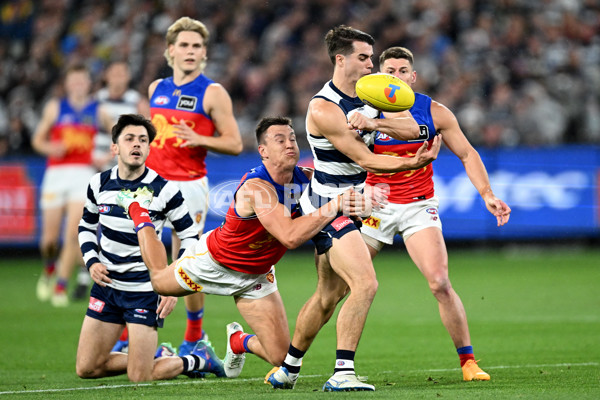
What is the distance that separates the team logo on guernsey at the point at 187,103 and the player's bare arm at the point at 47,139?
4162 millimetres

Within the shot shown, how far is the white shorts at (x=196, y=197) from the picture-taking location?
863cm

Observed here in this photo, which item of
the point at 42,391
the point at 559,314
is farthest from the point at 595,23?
the point at 42,391

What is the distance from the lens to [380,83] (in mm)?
6535

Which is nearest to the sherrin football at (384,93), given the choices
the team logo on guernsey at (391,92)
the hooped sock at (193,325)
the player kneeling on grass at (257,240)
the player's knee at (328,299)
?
the team logo on guernsey at (391,92)

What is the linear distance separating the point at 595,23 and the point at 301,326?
14532mm

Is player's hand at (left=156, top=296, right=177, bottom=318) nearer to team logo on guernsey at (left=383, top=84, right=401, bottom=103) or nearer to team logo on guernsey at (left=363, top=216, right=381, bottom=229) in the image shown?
team logo on guernsey at (left=363, top=216, right=381, bottom=229)

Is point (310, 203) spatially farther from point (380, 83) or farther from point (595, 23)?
point (595, 23)

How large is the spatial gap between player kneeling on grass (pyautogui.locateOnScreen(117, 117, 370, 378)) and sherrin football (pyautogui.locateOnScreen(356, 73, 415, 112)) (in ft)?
1.98

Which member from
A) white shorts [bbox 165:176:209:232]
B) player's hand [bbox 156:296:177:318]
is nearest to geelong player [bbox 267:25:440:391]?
player's hand [bbox 156:296:177:318]

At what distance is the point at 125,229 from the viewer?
24.3 feet

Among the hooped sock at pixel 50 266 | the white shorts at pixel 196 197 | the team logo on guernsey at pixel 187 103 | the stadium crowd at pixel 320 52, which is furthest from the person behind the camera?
the stadium crowd at pixel 320 52

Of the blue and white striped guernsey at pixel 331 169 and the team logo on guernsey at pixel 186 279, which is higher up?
the blue and white striped guernsey at pixel 331 169

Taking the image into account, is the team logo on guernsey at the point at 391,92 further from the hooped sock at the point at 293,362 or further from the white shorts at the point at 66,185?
the white shorts at the point at 66,185

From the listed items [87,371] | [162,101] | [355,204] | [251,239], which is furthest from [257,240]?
[162,101]
